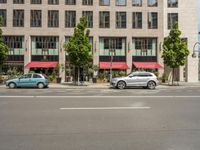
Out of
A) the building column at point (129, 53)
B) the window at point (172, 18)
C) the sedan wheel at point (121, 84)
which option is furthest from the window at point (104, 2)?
the sedan wheel at point (121, 84)

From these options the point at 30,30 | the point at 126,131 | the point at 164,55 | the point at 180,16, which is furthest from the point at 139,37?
the point at 126,131

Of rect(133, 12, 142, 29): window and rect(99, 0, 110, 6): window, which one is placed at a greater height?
rect(99, 0, 110, 6): window

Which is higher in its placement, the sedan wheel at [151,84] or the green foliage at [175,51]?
the green foliage at [175,51]

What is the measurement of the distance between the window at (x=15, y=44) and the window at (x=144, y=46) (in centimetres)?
1678

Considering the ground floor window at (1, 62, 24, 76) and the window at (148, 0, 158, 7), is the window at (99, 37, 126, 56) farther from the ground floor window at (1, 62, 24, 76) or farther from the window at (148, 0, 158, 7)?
the ground floor window at (1, 62, 24, 76)

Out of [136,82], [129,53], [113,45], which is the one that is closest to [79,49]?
[136,82]

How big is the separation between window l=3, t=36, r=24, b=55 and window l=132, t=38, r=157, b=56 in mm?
16779

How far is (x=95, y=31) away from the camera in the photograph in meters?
46.4

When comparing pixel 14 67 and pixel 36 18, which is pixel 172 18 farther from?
pixel 14 67

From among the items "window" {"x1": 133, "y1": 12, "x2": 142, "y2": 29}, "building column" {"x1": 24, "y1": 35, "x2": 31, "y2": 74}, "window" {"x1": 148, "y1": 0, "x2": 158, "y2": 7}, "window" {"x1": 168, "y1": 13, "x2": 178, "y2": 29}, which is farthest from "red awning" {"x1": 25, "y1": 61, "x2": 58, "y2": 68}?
"window" {"x1": 168, "y1": 13, "x2": 178, "y2": 29}

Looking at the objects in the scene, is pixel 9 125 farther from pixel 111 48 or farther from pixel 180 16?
pixel 180 16

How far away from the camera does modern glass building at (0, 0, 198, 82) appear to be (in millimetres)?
45562

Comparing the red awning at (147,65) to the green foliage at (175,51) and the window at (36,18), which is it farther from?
the window at (36,18)

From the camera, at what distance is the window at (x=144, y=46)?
4712 centimetres
